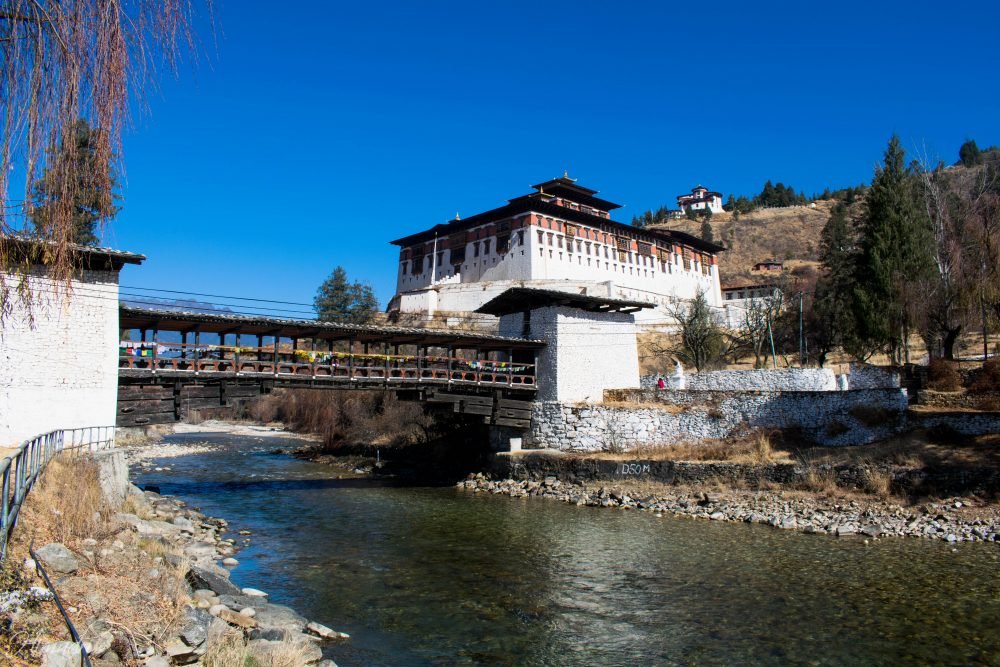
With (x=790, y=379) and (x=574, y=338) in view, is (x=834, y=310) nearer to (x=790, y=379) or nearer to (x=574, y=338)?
(x=790, y=379)

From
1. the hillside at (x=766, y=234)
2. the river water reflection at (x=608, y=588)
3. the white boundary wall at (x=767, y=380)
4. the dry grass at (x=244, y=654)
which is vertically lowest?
the river water reflection at (x=608, y=588)

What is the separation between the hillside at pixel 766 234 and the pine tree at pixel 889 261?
63.7 m

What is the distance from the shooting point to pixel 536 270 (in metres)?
58.9

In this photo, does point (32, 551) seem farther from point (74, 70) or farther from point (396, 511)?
point (396, 511)

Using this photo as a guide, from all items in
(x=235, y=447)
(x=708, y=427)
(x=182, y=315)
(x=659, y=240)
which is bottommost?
(x=235, y=447)

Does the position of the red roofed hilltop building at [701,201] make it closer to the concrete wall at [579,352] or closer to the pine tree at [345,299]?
the pine tree at [345,299]

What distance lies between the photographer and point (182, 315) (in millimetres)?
20125

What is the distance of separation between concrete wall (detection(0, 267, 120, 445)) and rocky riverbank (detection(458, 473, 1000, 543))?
14.2 metres

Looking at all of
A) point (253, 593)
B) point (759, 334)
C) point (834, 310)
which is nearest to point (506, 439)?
point (253, 593)

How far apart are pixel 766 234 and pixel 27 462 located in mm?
120384

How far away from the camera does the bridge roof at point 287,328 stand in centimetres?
2016

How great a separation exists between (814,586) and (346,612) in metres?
9.24

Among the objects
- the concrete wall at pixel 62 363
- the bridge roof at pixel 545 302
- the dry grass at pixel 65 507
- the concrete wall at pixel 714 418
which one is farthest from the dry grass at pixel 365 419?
the dry grass at pixel 65 507

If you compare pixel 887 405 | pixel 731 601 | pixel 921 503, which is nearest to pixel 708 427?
pixel 887 405
